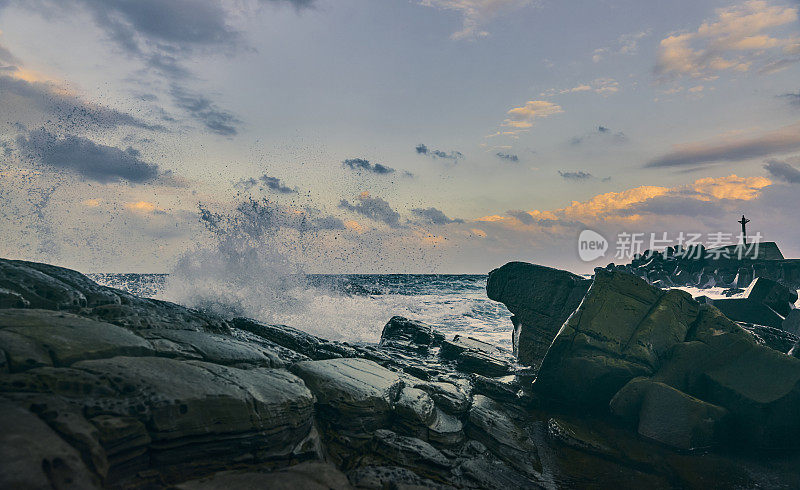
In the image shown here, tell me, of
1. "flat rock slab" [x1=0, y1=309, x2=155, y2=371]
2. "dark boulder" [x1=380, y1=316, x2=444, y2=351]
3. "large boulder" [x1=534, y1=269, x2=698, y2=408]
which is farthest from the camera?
"dark boulder" [x1=380, y1=316, x2=444, y2=351]

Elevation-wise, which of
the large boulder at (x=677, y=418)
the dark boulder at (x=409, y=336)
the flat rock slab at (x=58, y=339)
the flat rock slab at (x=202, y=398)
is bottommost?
the dark boulder at (x=409, y=336)

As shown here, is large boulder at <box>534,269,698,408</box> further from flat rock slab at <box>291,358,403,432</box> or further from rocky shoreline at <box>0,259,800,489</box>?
flat rock slab at <box>291,358,403,432</box>

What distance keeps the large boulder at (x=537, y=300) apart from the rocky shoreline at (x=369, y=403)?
211cm

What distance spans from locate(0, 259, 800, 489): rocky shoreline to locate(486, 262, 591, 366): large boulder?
2.11 metres

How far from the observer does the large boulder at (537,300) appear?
495 inches

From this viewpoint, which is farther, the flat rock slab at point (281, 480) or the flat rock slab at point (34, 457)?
the flat rock slab at point (281, 480)

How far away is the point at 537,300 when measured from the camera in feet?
43.0

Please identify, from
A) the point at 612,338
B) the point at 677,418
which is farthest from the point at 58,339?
the point at 612,338

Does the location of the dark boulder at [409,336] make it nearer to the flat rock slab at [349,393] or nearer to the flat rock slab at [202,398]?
the flat rock slab at [349,393]

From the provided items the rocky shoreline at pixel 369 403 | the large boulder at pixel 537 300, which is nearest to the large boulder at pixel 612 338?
the rocky shoreline at pixel 369 403

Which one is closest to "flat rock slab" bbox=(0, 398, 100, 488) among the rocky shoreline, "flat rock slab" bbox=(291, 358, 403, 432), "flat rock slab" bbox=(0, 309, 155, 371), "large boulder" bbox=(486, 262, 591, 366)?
the rocky shoreline

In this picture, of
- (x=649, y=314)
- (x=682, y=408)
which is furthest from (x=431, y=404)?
(x=649, y=314)

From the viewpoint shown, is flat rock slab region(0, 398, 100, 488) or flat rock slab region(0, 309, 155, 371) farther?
flat rock slab region(0, 309, 155, 371)

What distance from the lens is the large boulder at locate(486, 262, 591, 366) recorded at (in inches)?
495
